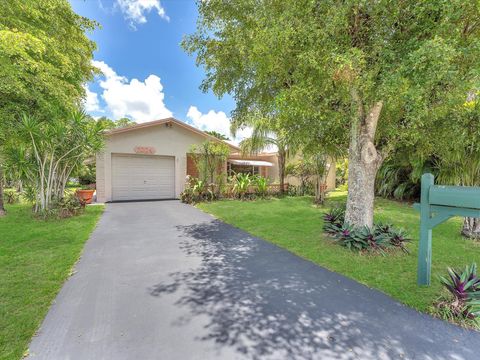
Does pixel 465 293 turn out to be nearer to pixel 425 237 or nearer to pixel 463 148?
pixel 425 237

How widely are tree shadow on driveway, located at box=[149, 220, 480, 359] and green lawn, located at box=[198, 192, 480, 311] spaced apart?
1.29ft

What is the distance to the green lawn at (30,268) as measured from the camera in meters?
2.65

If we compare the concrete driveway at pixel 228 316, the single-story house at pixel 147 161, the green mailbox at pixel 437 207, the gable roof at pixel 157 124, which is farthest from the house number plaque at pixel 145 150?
the green mailbox at pixel 437 207

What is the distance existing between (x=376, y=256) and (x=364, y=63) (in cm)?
383

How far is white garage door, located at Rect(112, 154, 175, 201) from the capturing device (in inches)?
551

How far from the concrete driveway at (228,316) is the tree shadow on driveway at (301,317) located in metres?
0.01

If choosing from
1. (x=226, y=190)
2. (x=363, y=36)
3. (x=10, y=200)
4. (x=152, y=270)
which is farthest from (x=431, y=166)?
(x=10, y=200)

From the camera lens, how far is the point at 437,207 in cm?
351

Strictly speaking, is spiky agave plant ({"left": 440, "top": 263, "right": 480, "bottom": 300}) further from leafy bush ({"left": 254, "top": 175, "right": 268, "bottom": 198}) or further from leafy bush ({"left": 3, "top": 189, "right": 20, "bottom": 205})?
leafy bush ({"left": 3, "top": 189, "right": 20, "bottom": 205})

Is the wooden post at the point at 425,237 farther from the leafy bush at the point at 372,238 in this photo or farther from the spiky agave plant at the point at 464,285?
the leafy bush at the point at 372,238

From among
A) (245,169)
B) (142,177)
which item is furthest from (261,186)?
(142,177)

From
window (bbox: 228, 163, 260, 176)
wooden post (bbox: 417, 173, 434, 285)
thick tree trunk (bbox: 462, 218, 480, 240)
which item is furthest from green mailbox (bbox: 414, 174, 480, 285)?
window (bbox: 228, 163, 260, 176)

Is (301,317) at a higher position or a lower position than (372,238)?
lower

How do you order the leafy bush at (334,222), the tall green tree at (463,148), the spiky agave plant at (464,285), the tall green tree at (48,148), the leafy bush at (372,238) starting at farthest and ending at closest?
the tall green tree at (48,148) < the leafy bush at (334,222) < the tall green tree at (463,148) < the leafy bush at (372,238) < the spiky agave plant at (464,285)
